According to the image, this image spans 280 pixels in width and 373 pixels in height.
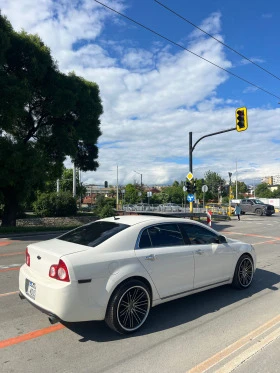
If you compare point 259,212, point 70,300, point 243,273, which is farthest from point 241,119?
point 259,212

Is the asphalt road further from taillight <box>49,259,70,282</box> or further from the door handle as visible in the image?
the door handle

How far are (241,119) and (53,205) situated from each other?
53.7 feet

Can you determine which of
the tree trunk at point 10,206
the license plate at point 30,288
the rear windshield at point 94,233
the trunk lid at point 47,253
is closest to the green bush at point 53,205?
the tree trunk at point 10,206

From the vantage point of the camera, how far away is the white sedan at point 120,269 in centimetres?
381

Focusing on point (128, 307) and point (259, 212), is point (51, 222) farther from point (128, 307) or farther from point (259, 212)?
point (259, 212)

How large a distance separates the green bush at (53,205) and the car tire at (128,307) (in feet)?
75.5

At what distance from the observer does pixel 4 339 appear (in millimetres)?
3916

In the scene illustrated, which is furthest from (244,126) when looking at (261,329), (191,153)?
(261,329)

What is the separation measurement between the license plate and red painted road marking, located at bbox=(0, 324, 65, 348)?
451mm

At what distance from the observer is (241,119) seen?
55.6 feet

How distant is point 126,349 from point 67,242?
1665 mm

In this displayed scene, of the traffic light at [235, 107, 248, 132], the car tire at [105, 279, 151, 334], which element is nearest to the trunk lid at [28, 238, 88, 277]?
the car tire at [105, 279, 151, 334]

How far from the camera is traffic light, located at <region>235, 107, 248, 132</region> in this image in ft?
55.2

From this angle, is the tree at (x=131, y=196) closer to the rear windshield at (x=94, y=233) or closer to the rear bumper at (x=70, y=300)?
the rear windshield at (x=94, y=233)
